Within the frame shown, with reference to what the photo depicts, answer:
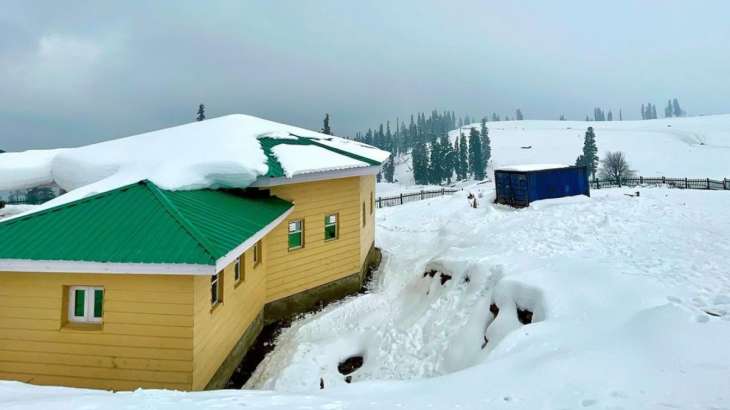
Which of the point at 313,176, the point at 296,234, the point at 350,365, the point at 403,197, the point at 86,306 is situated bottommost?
the point at 350,365

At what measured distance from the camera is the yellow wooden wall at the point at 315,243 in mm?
12070

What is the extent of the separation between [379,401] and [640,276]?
6663mm

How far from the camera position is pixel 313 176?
39.9ft

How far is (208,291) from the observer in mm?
7871

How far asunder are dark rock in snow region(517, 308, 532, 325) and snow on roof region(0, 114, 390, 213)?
22.3 ft

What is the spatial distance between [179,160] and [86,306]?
4.76m

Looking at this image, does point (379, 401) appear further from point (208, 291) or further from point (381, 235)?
point (381, 235)

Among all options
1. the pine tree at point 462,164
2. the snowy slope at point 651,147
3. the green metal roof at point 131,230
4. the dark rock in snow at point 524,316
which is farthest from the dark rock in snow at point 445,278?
the pine tree at point 462,164

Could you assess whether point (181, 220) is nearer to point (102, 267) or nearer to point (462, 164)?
point (102, 267)

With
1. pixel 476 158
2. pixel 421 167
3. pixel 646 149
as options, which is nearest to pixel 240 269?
pixel 421 167

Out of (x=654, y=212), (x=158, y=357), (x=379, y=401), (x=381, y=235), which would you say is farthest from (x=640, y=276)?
(x=381, y=235)

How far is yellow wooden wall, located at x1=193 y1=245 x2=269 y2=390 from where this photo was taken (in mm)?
7332

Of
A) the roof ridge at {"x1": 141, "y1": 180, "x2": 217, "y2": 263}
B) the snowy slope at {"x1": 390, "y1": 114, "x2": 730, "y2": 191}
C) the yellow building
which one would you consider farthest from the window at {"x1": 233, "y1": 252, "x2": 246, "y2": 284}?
the snowy slope at {"x1": 390, "y1": 114, "x2": 730, "y2": 191}

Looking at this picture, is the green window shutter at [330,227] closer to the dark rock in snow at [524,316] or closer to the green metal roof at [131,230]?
the green metal roof at [131,230]
